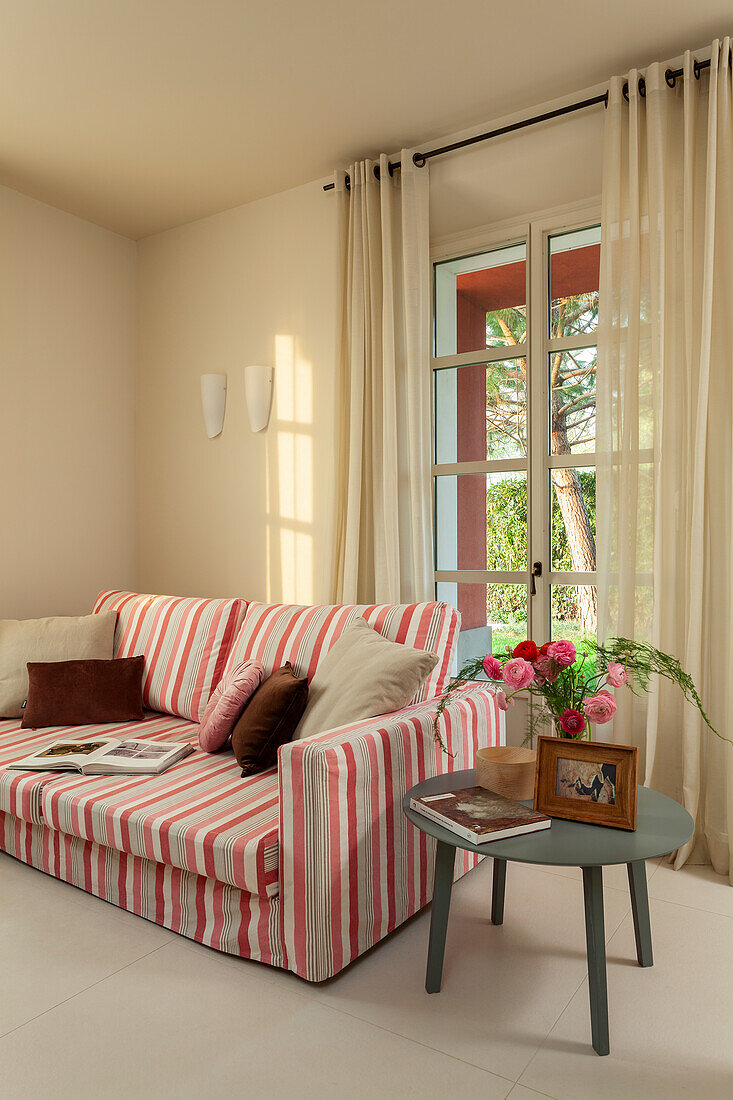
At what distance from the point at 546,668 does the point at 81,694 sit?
196 centimetres

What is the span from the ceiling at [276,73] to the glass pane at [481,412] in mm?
998

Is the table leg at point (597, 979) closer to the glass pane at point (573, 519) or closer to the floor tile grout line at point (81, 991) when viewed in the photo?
the floor tile grout line at point (81, 991)

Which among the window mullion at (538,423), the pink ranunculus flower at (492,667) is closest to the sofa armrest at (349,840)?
the pink ranunculus flower at (492,667)

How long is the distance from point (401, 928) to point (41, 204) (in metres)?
3.68

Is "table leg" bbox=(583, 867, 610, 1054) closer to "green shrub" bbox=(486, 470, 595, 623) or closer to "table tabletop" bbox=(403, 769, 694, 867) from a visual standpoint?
"table tabletop" bbox=(403, 769, 694, 867)

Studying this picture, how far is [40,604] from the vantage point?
12.4 feet

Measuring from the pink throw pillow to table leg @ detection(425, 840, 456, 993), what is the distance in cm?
92

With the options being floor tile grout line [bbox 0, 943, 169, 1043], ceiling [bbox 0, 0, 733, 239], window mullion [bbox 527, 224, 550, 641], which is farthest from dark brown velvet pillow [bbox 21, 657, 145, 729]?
ceiling [bbox 0, 0, 733, 239]

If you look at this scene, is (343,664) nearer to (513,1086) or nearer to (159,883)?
(159,883)

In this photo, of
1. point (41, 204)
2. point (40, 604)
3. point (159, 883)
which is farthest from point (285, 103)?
point (159, 883)

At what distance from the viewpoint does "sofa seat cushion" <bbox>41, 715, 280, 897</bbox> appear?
6.05ft

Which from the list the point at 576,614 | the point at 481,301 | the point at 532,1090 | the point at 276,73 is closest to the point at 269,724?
the point at 532,1090

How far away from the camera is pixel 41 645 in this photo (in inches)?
124

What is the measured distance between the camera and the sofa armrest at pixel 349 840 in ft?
5.87
